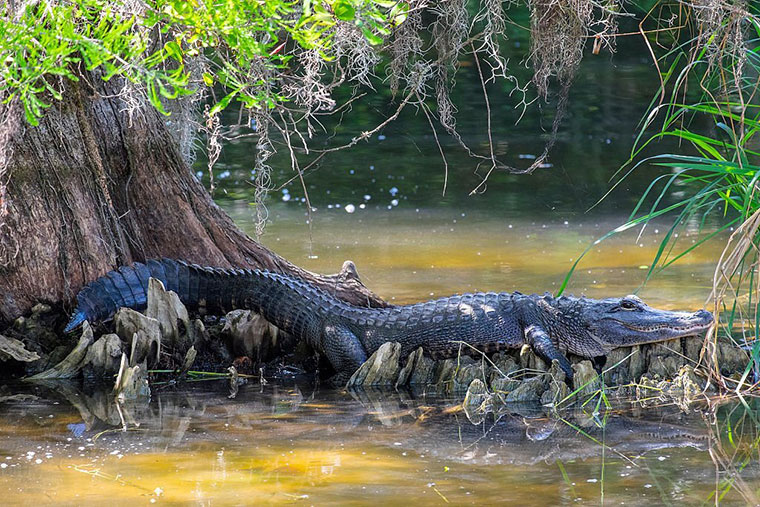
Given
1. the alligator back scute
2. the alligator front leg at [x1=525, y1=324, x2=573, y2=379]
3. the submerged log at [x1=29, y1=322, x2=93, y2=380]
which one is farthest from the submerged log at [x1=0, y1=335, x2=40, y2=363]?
the alligator front leg at [x1=525, y1=324, x2=573, y2=379]

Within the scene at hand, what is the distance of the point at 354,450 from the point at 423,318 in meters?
1.66

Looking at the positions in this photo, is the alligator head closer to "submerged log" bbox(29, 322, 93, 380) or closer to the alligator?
the alligator

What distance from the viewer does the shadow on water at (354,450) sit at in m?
3.83

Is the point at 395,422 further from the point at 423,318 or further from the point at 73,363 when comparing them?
the point at 73,363

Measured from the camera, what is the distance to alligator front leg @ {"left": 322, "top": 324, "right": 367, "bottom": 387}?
5.79 metres

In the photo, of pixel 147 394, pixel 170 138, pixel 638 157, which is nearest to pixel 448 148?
pixel 638 157

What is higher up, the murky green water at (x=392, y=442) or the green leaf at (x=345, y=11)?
the green leaf at (x=345, y=11)

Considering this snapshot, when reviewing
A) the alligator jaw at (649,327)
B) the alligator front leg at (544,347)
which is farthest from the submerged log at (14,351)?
the alligator jaw at (649,327)

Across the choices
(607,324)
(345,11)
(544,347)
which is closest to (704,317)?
(607,324)

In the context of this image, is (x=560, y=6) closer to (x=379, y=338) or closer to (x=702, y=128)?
(x=379, y=338)

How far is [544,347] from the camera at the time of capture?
18.8 ft

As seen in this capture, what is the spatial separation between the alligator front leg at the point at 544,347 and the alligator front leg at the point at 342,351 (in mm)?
924

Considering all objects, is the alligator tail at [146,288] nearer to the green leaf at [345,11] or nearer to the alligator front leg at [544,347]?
the alligator front leg at [544,347]

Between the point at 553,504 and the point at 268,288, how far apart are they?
2801mm
